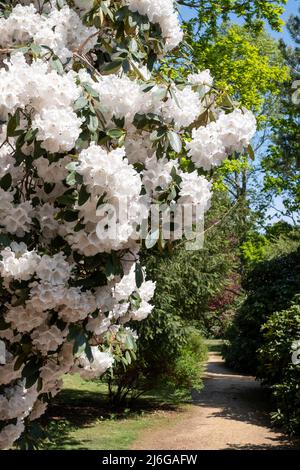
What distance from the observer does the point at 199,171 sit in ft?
9.18

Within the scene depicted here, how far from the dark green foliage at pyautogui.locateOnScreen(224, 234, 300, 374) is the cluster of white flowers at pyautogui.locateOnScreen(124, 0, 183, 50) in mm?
8039

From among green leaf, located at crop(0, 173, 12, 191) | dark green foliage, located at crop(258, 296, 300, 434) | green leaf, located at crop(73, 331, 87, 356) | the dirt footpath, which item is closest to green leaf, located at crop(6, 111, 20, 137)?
green leaf, located at crop(0, 173, 12, 191)

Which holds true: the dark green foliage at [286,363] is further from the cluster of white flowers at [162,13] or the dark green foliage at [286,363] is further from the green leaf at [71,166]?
the green leaf at [71,166]

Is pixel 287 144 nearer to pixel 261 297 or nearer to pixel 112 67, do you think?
pixel 261 297

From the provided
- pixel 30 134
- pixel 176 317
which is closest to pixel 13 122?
pixel 30 134

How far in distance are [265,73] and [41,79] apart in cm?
1411

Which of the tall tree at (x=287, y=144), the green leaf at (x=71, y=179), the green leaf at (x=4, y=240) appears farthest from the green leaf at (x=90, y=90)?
the tall tree at (x=287, y=144)

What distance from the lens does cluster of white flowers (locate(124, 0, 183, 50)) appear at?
283 centimetres

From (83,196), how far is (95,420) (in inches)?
336

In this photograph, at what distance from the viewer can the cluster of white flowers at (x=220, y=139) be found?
267 cm

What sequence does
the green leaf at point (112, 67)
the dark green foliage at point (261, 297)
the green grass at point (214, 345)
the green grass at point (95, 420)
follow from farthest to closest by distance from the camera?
the green grass at point (214, 345) < the dark green foliage at point (261, 297) < the green grass at point (95, 420) < the green leaf at point (112, 67)

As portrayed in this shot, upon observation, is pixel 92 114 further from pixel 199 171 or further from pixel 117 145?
pixel 199 171

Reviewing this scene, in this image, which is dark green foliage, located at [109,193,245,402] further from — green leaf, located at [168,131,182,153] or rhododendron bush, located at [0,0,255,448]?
green leaf, located at [168,131,182,153]

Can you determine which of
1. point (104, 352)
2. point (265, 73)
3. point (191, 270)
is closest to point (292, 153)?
point (265, 73)
